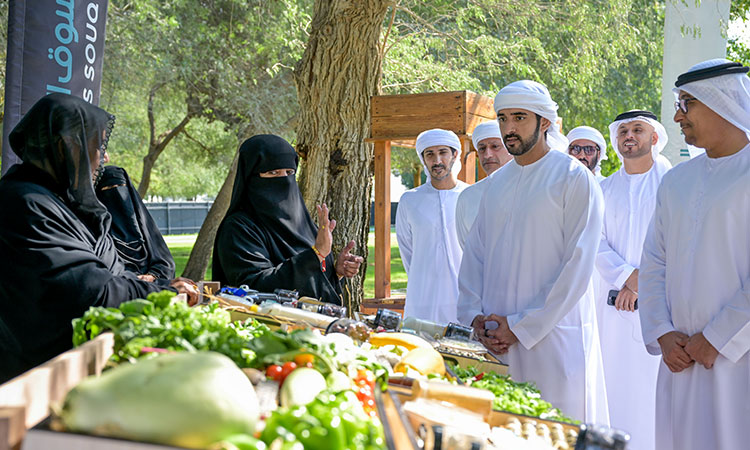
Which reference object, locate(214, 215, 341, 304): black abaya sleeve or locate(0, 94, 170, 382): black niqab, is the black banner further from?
locate(0, 94, 170, 382): black niqab

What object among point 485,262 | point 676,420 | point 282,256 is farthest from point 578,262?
point 282,256

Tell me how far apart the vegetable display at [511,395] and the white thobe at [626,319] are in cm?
302

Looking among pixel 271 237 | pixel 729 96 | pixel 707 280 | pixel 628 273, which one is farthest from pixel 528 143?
pixel 628 273

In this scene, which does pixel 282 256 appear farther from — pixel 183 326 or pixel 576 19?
pixel 576 19

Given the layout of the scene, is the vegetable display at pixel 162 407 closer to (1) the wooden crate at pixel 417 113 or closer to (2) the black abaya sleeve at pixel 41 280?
(2) the black abaya sleeve at pixel 41 280

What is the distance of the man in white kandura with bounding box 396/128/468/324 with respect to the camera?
6020mm

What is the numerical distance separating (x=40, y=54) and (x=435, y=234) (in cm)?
335

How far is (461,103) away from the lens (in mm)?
6449

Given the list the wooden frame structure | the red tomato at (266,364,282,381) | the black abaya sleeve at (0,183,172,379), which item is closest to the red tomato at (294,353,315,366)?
the red tomato at (266,364,282,381)

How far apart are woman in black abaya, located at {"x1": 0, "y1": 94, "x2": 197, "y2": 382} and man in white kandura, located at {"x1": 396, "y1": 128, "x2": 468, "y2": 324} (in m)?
3.16

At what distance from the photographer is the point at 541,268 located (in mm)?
3898

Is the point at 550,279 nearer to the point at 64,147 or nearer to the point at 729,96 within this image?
the point at 729,96

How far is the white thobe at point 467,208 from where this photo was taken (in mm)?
5668

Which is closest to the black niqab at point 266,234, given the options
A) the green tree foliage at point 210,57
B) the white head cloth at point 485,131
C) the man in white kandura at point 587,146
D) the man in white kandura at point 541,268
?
the man in white kandura at point 541,268
